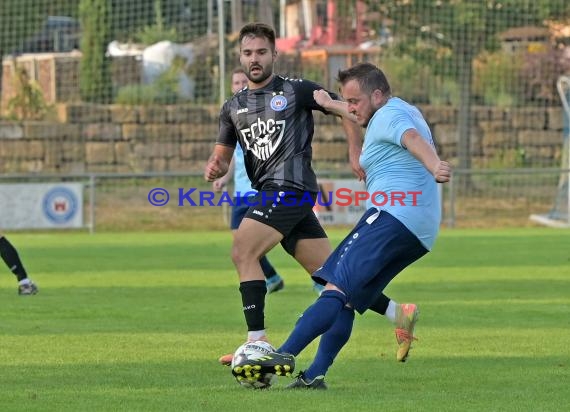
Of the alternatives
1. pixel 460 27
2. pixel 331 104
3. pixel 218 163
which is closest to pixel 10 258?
pixel 218 163

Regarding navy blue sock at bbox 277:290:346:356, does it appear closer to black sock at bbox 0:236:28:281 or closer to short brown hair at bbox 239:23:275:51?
short brown hair at bbox 239:23:275:51

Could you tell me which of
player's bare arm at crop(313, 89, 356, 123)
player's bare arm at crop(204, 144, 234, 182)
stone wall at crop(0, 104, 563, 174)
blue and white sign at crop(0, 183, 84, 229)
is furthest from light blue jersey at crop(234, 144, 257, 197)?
stone wall at crop(0, 104, 563, 174)

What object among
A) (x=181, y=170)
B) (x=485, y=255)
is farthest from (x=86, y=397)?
(x=181, y=170)

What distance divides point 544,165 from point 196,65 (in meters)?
8.18

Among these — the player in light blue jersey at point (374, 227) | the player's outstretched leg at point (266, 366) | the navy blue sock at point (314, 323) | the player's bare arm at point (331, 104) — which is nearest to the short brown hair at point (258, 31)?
the player's bare arm at point (331, 104)

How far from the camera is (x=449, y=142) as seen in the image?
3173cm

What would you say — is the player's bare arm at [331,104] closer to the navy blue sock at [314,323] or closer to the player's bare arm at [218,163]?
the player's bare arm at [218,163]

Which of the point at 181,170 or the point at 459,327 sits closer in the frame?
the point at 459,327

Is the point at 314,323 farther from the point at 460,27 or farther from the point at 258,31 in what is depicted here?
the point at 460,27

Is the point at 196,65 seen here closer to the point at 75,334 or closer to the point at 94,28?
the point at 94,28

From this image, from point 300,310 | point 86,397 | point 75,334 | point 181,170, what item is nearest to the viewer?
point 86,397

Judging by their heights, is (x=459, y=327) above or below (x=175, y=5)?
below

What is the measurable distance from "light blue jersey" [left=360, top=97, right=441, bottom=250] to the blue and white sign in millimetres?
19307

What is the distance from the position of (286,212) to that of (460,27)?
22373 mm
